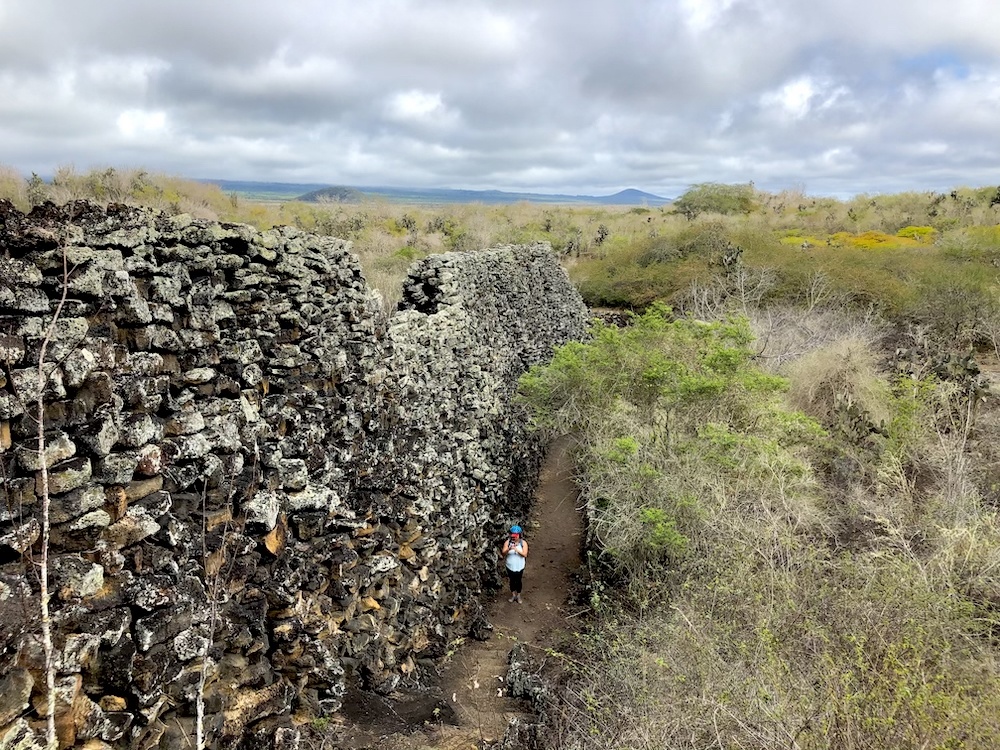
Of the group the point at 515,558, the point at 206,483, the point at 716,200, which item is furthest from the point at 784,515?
the point at 716,200

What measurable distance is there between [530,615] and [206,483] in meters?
7.18

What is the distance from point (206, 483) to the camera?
4445 millimetres

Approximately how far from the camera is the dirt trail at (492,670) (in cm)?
619

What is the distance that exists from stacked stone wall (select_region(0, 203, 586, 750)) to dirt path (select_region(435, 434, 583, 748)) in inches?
22.9

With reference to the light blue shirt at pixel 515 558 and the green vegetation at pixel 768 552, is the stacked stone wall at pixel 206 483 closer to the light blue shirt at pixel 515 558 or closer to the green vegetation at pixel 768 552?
the light blue shirt at pixel 515 558

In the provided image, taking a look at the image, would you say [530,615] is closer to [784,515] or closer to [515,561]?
[515,561]

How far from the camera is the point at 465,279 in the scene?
43.0 feet

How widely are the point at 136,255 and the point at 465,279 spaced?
9.02 metres

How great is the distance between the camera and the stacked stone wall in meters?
3.39

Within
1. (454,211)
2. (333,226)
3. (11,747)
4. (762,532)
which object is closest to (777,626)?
(762,532)

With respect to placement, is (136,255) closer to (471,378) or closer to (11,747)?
(11,747)

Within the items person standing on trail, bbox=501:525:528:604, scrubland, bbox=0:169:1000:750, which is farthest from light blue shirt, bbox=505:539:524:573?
scrubland, bbox=0:169:1000:750

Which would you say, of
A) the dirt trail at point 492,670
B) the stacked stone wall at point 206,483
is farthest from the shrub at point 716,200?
the stacked stone wall at point 206,483

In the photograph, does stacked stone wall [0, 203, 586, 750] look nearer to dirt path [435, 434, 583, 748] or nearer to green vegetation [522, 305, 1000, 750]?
dirt path [435, 434, 583, 748]
